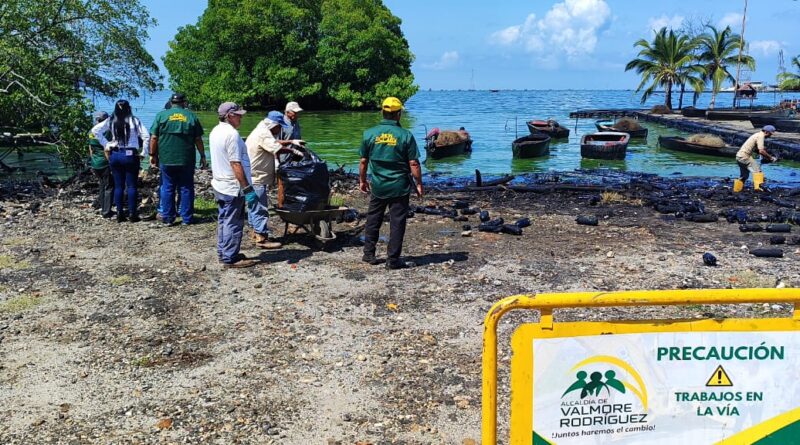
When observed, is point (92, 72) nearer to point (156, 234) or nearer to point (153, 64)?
point (153, 64)

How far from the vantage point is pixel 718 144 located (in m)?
27.5

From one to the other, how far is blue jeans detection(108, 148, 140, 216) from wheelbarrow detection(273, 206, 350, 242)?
2752 millimetres

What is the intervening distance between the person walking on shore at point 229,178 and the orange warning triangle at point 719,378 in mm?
5357

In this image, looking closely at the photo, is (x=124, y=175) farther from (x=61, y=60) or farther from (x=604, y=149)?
(x=604, y=149)

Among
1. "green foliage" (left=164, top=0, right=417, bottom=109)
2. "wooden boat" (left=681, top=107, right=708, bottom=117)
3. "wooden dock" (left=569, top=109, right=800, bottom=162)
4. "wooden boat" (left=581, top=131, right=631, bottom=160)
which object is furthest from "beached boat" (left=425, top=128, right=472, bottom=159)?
"green foliage" (left=164, top=0, right=417, bottom=109)

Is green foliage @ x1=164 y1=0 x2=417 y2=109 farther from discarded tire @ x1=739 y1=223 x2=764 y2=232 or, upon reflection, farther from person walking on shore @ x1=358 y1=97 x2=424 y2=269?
person walking on shore @ x1=358 y1=97 x2=424 y2=269

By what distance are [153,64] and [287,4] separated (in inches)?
1638

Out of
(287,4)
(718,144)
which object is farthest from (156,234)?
(287,4)

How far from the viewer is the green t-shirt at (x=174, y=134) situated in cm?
882

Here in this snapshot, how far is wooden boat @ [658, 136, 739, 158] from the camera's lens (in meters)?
27.0

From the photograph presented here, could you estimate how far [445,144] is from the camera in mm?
26906

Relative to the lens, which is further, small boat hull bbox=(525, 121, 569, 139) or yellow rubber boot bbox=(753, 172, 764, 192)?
small boat hull bbox=(525, 121, 569, 139)

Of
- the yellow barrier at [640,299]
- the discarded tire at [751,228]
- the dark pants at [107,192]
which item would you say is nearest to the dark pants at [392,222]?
the yellow barrier at [640,299]

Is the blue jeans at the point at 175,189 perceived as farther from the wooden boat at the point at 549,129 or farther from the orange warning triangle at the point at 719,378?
the wooden boat at the point at 549,129
